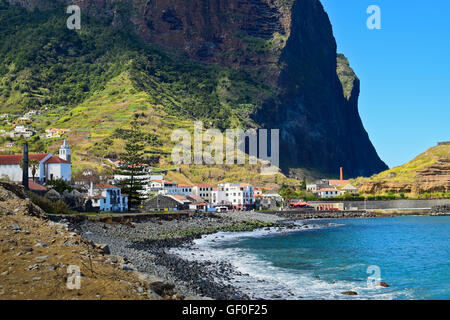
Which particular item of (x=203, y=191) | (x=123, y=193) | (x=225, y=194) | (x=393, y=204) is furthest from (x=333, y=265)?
(x=393, y=204)

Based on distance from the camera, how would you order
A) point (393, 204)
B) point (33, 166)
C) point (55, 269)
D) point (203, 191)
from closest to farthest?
point (55, 269) → point (33, 166) → point (203, 191) → point (393, 204)

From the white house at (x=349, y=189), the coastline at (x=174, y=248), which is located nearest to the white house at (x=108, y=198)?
the coastline at (x=174, y=248)

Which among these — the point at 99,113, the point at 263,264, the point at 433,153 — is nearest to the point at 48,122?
the point at 99,113

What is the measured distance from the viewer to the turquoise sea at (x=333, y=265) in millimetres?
27516

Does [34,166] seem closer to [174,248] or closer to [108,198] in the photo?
[108,198]

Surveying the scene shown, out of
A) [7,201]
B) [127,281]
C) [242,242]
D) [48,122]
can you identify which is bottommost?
[242,242]

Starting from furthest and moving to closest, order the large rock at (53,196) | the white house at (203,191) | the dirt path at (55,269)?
1. the white house at (203,191)
2. the large rock at (53,196)
3. the dirt path at (55,269)

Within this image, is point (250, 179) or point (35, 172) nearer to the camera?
point (35, 172)

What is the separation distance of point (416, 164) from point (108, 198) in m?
104

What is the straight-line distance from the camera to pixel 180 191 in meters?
130

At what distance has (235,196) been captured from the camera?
137500 millimetres

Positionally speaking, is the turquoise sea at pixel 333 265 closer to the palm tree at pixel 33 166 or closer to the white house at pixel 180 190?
the palm tree at pixel 33 166
